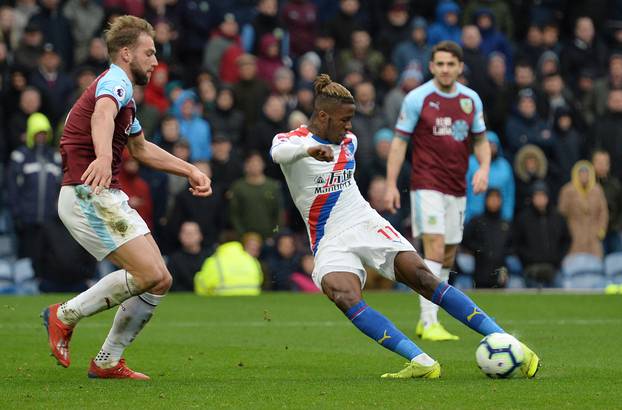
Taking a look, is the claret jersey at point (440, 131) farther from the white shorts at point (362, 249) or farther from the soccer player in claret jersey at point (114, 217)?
the soccer player in claret jersey at point (114, 217)

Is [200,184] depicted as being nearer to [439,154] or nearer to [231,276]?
[439,154]

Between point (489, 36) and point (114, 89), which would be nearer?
point (114, 89)

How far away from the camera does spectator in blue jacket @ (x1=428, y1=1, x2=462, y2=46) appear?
2343cm

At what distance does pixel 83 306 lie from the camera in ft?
30.9

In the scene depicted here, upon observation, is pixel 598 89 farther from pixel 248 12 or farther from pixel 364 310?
pixel 364 310

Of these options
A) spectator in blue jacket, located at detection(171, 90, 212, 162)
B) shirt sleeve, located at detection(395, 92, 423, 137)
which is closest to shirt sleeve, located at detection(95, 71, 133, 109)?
shirt sleeve, located at detection(395, 92, 423, 137)

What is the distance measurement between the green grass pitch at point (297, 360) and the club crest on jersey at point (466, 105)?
2201mm

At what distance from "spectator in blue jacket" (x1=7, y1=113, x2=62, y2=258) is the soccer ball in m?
11.0

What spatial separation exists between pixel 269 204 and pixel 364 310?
10596mm

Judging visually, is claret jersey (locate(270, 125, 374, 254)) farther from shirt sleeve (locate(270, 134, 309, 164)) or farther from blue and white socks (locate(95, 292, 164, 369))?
blue and white socks (locate(95, 292, 164, 369))

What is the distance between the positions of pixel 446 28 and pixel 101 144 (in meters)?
15.4

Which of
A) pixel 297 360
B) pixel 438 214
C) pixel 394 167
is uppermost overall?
pixel 394 167

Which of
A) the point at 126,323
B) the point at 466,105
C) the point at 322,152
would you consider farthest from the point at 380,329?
the point at 466,105

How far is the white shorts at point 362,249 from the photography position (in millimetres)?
9594
